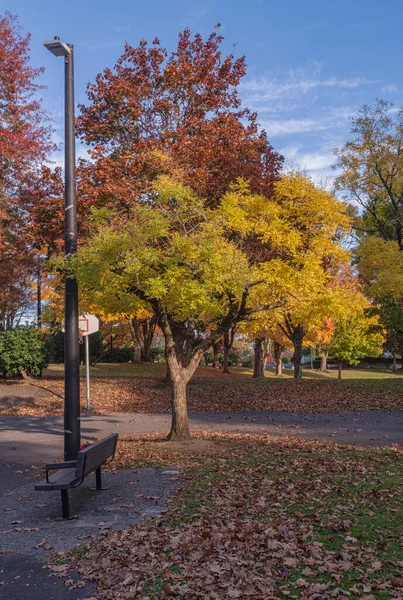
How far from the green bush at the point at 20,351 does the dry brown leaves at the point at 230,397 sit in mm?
1194

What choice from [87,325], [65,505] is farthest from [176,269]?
[87,325]

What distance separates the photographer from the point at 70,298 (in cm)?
864

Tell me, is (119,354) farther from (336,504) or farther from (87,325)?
(336,504)

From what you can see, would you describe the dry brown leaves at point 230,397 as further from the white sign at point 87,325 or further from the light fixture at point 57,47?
the light fixture at point 57,47

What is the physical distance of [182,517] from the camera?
239 inches

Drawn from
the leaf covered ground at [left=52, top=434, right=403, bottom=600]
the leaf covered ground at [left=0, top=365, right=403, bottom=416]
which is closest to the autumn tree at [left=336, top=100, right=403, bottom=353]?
the leaf covered ground at [left=0, top=365, right=403, bottom=416]

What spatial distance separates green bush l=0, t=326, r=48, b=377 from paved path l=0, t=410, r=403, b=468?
21.2ft

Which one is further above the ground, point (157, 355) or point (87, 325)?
point (87, 325)

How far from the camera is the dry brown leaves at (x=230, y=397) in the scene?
18.2m

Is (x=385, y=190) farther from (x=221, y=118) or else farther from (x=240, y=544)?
(x=240, y=544)

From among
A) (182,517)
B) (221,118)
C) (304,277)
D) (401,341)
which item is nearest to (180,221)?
(304,277)

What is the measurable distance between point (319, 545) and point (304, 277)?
655cm

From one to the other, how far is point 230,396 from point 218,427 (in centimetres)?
649

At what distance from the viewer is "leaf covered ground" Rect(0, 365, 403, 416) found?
720 inches
